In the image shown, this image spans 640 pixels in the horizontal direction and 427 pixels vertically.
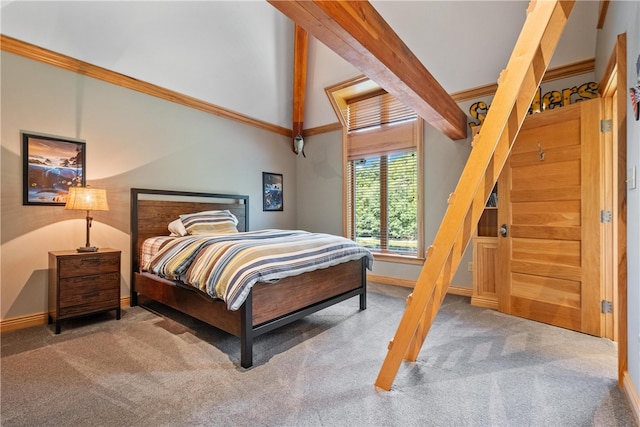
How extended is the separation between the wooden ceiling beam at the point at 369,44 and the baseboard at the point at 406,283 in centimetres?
221

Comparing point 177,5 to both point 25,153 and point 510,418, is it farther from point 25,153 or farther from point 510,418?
point 510,418

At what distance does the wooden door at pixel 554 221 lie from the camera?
2.54 meters

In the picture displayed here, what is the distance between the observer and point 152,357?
84.7 inches

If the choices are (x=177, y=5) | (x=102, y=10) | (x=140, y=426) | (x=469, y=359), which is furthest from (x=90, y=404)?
(x=177, y=5)

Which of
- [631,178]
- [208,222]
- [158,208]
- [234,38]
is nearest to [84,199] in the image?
[158,208]

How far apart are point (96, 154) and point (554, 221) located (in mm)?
4569

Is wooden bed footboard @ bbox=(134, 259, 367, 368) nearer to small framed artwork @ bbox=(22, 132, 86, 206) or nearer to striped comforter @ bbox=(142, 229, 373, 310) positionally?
striped comforter @ bbox=(142, 229, 373, 310)

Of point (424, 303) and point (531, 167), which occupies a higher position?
point (531, 167)

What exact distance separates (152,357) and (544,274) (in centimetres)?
338

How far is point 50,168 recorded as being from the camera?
2881 millimetres

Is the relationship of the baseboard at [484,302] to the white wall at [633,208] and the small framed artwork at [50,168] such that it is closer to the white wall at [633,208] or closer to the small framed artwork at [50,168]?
the white wall at [633,208]

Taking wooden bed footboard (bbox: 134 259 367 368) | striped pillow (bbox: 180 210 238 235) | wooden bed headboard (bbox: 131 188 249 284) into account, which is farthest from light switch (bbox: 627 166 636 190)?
wooden bed headboard (bbox: 131 188 249 284)

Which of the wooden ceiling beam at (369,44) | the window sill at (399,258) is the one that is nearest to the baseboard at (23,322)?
the wooden ceiling beam at (369,44)

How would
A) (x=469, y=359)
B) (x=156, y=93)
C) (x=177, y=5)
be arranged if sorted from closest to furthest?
1. (x=469, y=359)
2. (x=177, y=5)
3. (x=156, y=93)
